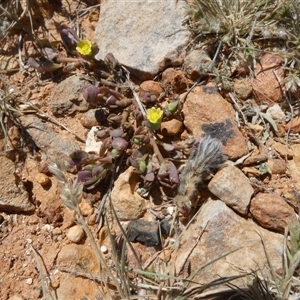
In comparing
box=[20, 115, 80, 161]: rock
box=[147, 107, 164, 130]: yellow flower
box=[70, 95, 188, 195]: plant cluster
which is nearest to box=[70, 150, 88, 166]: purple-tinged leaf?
box=[70, 95, 188, 195]: plant cluster

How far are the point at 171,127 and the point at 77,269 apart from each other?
1.13 metres

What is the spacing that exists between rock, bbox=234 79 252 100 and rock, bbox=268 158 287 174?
19.2 inches

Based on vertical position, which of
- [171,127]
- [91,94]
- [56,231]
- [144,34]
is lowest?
[56,231]

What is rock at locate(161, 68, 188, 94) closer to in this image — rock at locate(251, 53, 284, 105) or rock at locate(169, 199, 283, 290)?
rock at locate(251, 53, 284, 105)

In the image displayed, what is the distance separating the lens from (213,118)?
299 cm

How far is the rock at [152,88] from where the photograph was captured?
10.4 ft

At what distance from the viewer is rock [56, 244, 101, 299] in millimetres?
2740

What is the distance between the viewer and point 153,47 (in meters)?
3.24

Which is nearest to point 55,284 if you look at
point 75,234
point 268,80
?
point 75,234

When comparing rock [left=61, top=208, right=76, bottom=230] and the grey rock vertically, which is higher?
rock [left=61, top=208, right=76, bottom=230]

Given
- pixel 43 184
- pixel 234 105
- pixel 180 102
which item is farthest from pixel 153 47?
pixel 43 184

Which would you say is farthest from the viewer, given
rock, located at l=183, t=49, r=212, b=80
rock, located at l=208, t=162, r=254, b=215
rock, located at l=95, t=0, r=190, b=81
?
rock, located at l=95, t=0, r=190, b=81

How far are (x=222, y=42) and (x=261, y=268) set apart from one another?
1.55 m

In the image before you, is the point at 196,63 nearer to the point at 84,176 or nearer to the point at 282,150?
the point at 282,150
